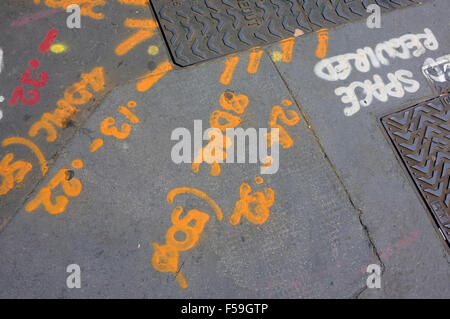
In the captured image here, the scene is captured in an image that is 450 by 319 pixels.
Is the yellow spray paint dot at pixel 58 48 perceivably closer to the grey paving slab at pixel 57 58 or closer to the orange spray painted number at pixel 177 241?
the grey paving slab at pixel 57 58

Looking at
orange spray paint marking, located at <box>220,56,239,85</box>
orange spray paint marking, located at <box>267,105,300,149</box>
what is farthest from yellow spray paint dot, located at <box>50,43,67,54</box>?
orange spray paint marking, located at <box>267,105,300,149</box>

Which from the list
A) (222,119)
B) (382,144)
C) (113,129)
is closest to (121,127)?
(113,129)

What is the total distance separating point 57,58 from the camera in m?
2.83

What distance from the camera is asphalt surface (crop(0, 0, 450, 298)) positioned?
2275 mm

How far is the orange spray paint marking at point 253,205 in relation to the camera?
7.88ft

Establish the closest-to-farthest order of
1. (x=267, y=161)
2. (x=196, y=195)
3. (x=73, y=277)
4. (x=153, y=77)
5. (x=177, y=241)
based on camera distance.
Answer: (x=73, y=277), (x=177, y=241), (x=196, y=195), (x=267, y=161), (x=153, y=77)

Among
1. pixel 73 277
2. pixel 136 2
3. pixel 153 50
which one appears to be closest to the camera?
pixel 73 277

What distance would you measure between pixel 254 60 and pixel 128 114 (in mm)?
1117

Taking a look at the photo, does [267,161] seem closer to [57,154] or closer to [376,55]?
[376,55]

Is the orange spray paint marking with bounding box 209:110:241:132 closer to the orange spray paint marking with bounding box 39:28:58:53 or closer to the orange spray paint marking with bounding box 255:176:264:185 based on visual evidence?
the orange spray paint marking with bounding box 255:176:264:185

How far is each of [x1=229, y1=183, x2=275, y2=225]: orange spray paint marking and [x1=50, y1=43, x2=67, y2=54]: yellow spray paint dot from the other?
6.14ft

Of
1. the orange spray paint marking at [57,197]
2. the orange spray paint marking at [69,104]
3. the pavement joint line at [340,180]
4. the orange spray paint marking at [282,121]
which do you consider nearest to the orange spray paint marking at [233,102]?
the orange spray paint marking at [282,121]

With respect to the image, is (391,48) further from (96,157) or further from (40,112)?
(40,112)

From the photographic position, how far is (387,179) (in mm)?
2568
